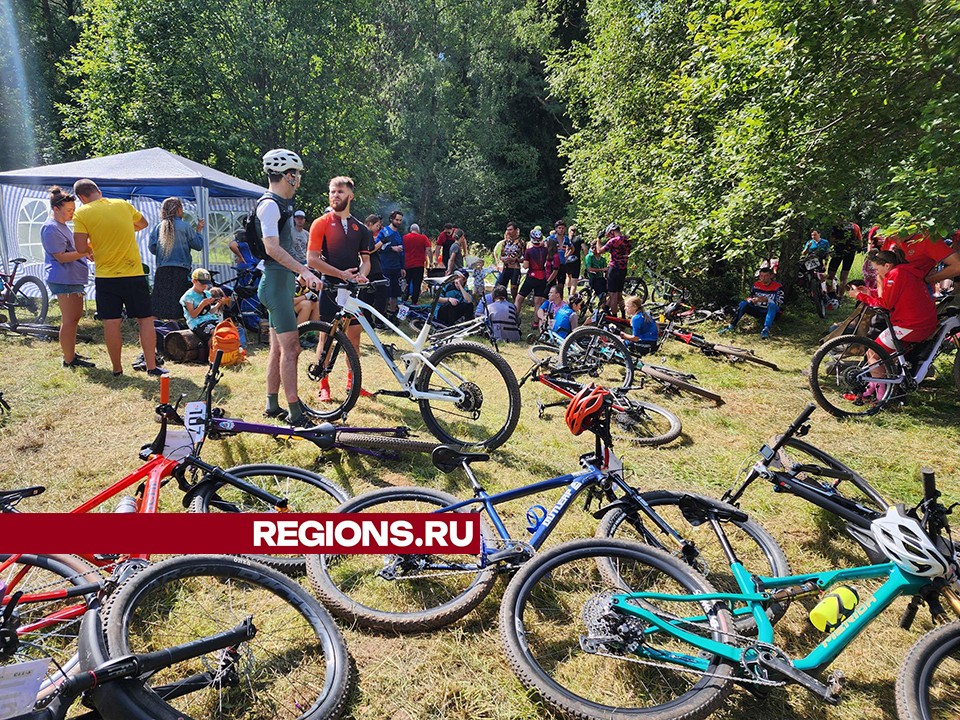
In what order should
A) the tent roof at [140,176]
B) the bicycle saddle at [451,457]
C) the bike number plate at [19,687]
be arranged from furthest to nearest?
the tent roof at [140,176] → the bicycle saddle at [451,457] → the bike number plate at [19,687]

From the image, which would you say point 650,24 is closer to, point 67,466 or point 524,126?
point 67,466

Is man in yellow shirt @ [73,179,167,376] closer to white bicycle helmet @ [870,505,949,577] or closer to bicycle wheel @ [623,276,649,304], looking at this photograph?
white bicycle helmet @ [870,505,949,577]

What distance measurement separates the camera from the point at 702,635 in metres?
2.15

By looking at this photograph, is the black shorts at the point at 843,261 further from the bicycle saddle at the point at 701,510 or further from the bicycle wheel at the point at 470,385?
the bicycle saddle at the point at 701,510

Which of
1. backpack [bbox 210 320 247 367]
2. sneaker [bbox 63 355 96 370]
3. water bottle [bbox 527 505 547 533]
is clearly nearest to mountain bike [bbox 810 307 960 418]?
water bottle [bbox 527 505 547 533]

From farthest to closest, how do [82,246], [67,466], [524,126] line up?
1. [524,126]
2. [82,246]
3. [67,466]

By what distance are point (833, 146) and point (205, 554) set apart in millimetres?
7591

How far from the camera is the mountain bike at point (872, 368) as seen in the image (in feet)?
18.4

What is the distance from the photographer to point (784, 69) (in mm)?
6309

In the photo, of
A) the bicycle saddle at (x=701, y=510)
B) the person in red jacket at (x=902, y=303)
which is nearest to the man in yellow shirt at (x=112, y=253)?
the bicycle saddle at (x=701, y=510)

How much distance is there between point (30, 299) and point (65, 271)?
3.85 metres

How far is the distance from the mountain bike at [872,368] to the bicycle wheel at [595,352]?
2.15m

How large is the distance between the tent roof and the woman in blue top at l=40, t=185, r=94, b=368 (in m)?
3.05

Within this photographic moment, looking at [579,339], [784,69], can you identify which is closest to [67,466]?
[579,339]
